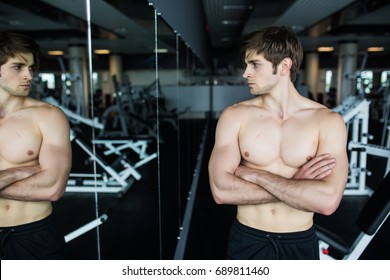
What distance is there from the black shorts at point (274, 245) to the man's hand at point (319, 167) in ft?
0.68

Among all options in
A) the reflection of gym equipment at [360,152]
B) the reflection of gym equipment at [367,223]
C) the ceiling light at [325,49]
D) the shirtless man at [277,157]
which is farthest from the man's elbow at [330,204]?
the ceiling light at [325,49]

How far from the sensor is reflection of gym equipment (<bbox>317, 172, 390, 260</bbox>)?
1.25 meters

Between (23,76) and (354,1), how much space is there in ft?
17.7

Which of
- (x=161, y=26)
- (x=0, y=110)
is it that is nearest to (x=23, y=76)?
(x=0, y=110)

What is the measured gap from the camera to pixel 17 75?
0.56 m

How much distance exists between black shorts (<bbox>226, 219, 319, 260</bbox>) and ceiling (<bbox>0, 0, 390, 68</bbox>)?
647 millimetres

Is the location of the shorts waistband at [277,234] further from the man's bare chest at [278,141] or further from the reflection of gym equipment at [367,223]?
the reflection of gym equipment at [367,223]

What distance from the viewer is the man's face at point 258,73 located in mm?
889

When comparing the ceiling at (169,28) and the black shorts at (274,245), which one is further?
the black shorts at (274,245)

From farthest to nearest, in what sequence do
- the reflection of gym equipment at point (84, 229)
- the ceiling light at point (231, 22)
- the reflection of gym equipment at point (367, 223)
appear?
the ceiling light at point (231, 22)
the reflection of gym equipment at point (367, 223)
the reflection of gym equipment at point (84, 229)

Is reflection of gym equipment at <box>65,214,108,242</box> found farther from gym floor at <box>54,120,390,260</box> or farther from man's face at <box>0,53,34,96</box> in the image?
man's face at <box>0,53,34,96</box>

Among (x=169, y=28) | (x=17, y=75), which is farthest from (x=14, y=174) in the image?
(x=169, y=28)

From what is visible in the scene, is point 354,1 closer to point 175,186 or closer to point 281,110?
point 175,186
